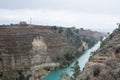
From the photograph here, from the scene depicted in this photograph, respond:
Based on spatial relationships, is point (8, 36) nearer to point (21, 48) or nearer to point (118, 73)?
point (21, 48)

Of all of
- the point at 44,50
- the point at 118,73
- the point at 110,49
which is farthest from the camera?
the point at 44,50

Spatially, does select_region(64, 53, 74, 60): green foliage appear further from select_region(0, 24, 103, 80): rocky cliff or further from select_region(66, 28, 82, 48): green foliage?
select_region(66, 28, 82, 48): green foliage

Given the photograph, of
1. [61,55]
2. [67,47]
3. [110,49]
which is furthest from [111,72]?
[67,47]

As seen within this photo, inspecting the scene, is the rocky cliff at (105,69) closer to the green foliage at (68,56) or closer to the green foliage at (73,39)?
the green foliage at (68,56)

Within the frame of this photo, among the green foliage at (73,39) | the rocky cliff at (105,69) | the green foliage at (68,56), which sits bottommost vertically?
the green foliage at (68,56)

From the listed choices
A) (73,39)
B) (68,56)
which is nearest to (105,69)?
(68,56)

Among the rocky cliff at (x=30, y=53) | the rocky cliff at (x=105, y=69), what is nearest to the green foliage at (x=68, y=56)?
the rocky cliff at (x=30, y=53)

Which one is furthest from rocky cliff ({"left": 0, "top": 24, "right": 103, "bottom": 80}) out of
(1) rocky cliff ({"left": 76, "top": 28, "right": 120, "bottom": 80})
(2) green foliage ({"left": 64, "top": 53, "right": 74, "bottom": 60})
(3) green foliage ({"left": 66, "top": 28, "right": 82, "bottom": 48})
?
(1) rocky cliff ({"left": 76, "top": 28, "right": 120, "bottom": 80})

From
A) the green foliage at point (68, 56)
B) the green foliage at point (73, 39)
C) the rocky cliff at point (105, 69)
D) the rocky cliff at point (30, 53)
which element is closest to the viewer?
the rocky cliff at point (105, 69)
